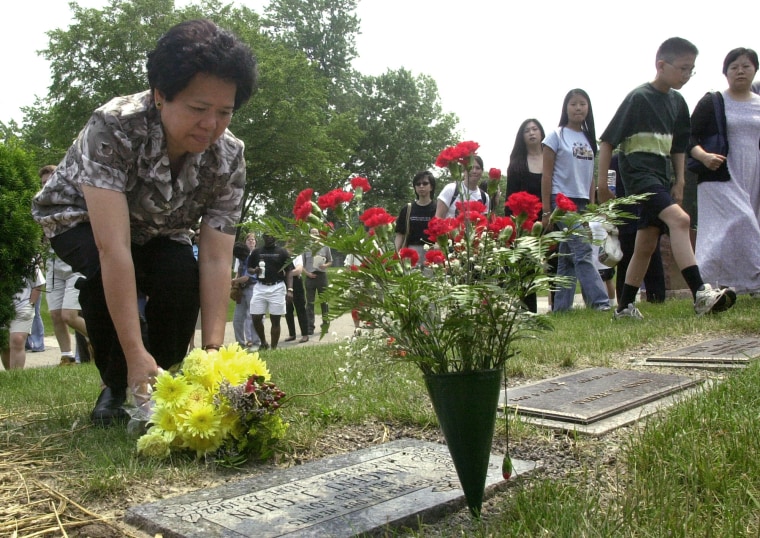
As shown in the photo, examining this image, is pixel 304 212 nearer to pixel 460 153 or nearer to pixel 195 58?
pixel 460 153

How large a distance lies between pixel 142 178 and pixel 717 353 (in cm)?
312

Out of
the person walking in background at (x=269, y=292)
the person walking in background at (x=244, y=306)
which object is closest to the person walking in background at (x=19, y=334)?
the person walking in background at (x=269, y=292)

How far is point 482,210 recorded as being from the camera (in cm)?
196

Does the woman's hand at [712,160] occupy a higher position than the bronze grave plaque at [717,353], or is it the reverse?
the woman's hand at [712,160]

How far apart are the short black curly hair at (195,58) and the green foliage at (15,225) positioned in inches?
126

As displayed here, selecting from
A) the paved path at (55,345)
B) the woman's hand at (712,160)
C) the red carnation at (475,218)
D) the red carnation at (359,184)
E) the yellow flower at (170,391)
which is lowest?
the paved path at (55,345)

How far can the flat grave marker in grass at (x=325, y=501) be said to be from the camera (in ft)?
6.16

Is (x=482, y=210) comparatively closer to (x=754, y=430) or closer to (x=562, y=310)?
(x=754, y=430)

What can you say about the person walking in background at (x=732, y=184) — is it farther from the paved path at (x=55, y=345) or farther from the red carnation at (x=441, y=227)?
the red carnation at (x=441, y=227)

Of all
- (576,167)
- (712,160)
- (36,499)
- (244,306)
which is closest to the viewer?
(36,499)

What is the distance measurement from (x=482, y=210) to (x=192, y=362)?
133cm

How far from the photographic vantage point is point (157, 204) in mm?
3158

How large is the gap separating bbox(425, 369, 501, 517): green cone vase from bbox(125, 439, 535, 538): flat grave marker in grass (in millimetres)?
129

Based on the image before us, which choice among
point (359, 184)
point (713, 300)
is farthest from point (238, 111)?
point (359, 184)
